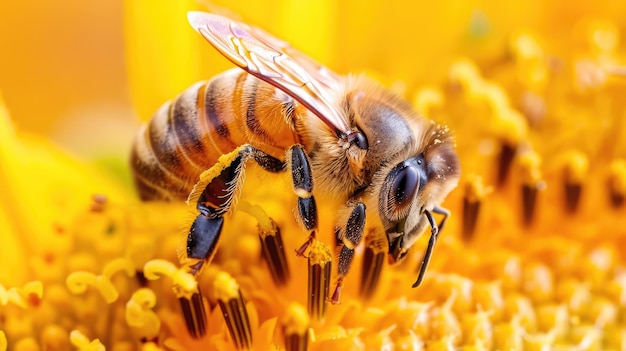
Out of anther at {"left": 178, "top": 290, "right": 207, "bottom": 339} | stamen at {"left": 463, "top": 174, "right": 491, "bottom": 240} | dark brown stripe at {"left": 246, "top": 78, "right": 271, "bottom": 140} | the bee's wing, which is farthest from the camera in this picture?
stamen at {"left": 463, "top": 174, "right": 491, "bottom": 240}

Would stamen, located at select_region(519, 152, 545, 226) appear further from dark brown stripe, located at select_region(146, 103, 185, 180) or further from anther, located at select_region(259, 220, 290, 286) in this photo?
dark brown stripe, located at select_region(146, 103, 185, 180)

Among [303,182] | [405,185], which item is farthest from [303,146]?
[405,185]

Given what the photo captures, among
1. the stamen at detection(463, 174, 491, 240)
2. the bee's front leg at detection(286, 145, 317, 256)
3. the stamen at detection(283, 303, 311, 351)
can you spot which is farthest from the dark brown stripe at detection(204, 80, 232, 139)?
the stamen at detection(463, 174, 491, 240)

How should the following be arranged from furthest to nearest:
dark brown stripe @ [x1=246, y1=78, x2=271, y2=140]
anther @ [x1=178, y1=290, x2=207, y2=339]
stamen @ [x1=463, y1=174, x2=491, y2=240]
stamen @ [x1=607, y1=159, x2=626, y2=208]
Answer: stamen @ [x1=607, y1=159, x2=626, y2=208] < stamen @ [x1=463, y1=174, x2=491, y2=240] < anther @ [x1=178, y1=290, x2=207, y2=339] < dark brown stripe @ [x1=246, y1=78, x2=271, y2=140]

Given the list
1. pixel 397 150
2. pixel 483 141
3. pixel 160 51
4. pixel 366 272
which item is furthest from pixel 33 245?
pixel 483 141

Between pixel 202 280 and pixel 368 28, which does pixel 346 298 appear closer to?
pixel 202 280

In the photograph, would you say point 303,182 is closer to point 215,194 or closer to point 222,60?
point 215,194
